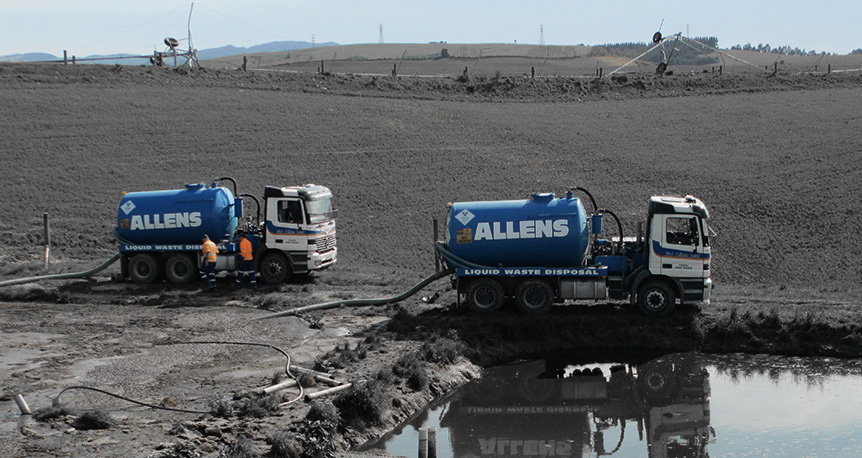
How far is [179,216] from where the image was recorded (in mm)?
25562

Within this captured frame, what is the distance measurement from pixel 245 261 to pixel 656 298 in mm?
12540

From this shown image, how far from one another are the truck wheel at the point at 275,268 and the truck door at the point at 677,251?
37.2 feet

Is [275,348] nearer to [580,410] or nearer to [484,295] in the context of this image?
[484,295]

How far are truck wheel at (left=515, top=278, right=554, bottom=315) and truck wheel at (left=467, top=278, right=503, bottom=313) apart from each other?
506mm

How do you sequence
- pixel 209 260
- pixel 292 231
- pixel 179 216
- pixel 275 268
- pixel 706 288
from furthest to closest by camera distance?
pixel 179 216, pixel 275 268, pixel 292 231, pixel 209 260, pixel 706 288

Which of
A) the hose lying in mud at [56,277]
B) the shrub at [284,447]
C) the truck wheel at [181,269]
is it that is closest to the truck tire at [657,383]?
the shrub at [284,447]

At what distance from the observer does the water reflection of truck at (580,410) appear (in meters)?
14.2

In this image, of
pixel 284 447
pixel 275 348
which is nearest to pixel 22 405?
pixel 284 447

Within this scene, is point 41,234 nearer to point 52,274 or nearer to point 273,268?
point 52,274

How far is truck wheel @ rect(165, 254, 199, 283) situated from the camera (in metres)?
25.5

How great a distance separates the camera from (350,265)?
28.4m

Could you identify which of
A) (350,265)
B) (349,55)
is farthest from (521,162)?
(349,55)

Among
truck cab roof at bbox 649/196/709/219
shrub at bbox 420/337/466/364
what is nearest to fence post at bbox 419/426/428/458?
shrub at bbox 420/337/466/364

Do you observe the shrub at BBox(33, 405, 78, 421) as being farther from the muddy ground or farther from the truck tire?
the truck tire
